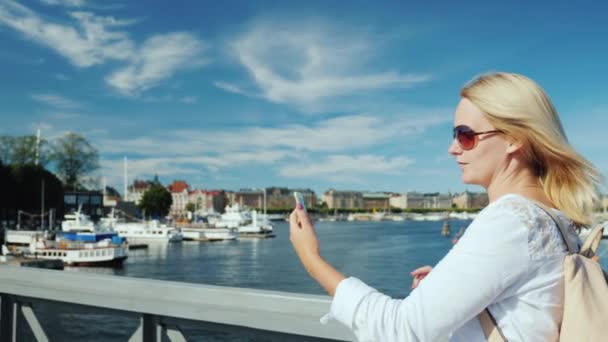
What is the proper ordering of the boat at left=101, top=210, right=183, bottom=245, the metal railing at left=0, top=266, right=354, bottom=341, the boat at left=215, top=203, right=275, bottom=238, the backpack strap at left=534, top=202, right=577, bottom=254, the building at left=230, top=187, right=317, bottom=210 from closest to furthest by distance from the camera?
the backpack strap at left=534, top=202, right=577, bottom=254, the metal railing at left=0, top=266, right=354, bottom=341, the boat at left=101, top=210, right=183, bottom=245, the boat at left=215, top=203, right=275, bottom=238, the building at left=230, top=187, right=317, bottom=210

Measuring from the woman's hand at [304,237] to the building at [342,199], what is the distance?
17589 centimetres

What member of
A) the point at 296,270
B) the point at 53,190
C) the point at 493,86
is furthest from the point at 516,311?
the point at 53,190

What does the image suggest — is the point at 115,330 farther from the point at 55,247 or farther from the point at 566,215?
the point at 55,247

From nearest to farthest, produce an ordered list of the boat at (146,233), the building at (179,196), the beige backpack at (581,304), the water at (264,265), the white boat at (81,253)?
the beige backpack at (581,304), the water at (264,265), the white boat at (81,253), the boat at (146,233), the building at (179,196)

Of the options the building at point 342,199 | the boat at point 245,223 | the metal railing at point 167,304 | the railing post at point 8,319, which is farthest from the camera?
the building at point 342,199

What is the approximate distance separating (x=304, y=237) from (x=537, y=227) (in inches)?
18.9

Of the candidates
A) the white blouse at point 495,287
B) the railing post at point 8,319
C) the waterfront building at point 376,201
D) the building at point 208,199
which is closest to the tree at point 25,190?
the railing post at point 8,319

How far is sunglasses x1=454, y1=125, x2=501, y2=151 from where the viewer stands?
4.01ft

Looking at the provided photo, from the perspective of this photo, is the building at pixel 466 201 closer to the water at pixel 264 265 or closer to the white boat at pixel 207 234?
the white boat at pixel 207 234

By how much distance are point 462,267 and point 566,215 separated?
0.96 ft

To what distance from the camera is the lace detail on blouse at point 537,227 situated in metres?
1.02

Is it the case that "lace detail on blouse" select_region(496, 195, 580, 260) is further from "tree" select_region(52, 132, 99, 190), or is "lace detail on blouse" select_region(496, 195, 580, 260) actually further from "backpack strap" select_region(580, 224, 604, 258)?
"tree" select_region(52, 132, 99, 190)

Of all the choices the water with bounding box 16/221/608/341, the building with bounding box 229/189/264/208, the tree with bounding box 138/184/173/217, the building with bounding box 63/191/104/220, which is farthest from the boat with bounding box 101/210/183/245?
the building with bounding box 229/189/264/208

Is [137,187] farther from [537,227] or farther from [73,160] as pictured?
[537,227]
